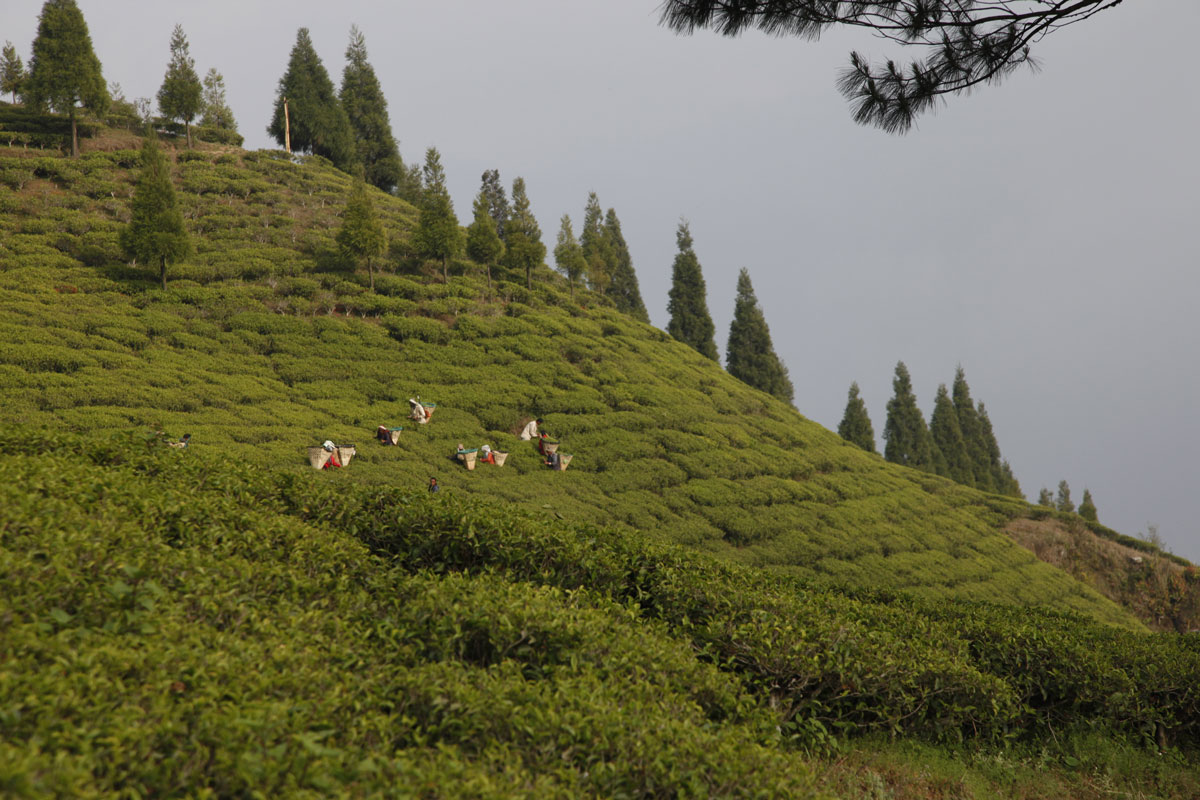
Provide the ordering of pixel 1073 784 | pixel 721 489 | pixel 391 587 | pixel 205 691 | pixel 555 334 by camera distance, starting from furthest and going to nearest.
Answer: pixel 555 334 < pixel 721 489 < pixel 1073 784 < pixel 391 587 < pixel 205 691

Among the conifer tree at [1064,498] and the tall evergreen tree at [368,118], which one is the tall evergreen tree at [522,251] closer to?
the tall evergreen tree at [368,118]

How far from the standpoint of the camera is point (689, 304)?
143ft

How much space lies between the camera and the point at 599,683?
407cm

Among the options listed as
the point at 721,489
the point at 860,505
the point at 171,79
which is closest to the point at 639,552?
the point at 721,489

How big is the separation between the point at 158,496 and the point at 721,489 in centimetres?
1561

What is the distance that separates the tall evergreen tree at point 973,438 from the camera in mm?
50500

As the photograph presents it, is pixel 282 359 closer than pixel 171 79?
Yes

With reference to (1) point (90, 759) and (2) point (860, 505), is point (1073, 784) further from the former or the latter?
(2) point (860, 505)

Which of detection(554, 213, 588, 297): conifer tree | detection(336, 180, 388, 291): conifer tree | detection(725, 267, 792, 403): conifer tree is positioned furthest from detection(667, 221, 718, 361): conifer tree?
detection(336, 180, 388, 291): conifer tree

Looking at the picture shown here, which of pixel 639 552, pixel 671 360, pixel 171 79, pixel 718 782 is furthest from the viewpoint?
pixel 171 79

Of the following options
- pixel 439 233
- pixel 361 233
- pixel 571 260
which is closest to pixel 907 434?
pixel 571 260

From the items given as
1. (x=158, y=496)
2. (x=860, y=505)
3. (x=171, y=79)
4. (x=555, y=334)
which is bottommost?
(x=860, y=505)

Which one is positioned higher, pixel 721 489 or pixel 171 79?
pixel 171 79

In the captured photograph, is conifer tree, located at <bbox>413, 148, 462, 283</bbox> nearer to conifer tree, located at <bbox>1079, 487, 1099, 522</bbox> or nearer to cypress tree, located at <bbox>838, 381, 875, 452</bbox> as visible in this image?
cypress tree, located at <bbox>838, 381, 875, 452</bbox>
